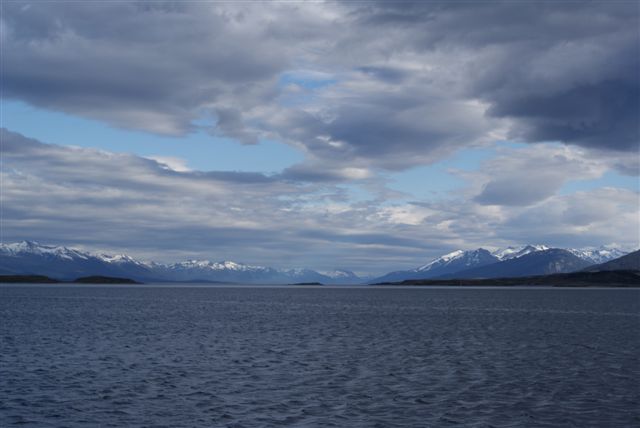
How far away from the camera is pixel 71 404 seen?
41.3m

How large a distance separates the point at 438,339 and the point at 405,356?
1949 cm

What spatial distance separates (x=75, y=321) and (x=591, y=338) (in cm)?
8635

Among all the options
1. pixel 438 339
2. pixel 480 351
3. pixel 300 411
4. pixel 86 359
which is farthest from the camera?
pixel 438 339

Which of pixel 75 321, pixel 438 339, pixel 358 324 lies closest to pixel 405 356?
pixel 438 339

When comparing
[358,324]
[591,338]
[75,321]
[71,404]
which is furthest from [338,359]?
[75,321]

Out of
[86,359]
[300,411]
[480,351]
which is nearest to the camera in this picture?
[300,411]

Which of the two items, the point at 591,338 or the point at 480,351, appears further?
the point at 591,338

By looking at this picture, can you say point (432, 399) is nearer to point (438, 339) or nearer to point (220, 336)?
point (438, 339)

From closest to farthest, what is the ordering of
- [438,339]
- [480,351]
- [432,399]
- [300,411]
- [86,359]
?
1. [300,411]
2. [432,399]
3. [86,359]
4. [480,351]
5. [438,339]

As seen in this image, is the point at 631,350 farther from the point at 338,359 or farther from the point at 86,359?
the point at 86,359

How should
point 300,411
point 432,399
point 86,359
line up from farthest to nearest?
point 86,359 → point 432,399 → point 300,411

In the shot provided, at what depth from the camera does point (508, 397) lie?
4384cm

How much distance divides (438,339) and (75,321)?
223 ft

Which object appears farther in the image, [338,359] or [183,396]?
[338,359]
